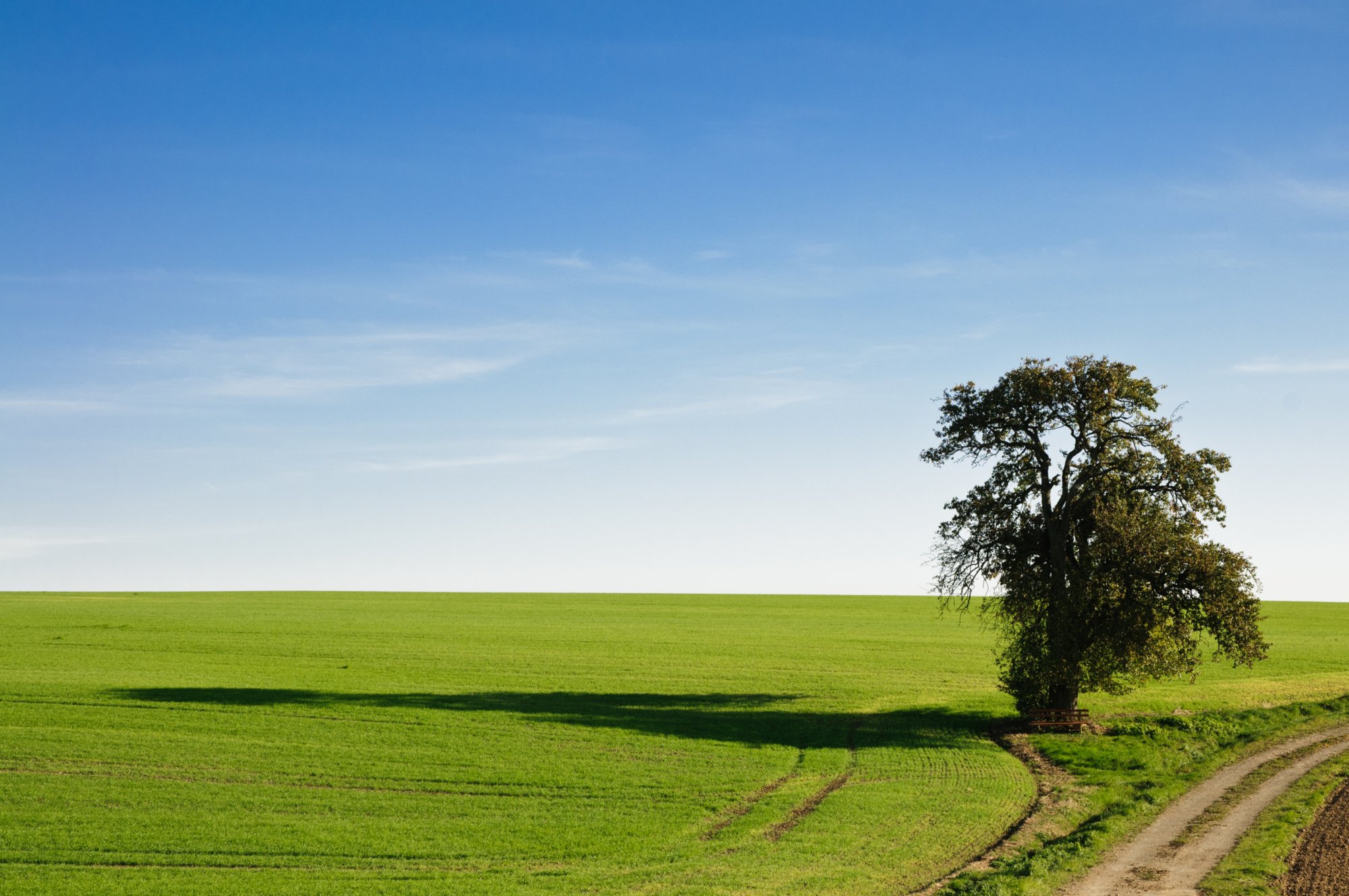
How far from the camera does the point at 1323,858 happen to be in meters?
24.5

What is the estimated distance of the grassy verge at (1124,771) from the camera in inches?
934

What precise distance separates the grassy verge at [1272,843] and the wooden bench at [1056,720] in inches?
377

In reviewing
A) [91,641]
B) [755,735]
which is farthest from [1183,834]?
[91,641]

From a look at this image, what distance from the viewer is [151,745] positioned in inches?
→ 1464

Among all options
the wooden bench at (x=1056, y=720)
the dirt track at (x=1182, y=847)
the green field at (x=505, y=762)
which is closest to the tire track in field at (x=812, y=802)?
the green field at (x=505, y=762)

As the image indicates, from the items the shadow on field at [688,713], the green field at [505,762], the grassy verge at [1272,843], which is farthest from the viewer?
the shadow on field at [688,713]

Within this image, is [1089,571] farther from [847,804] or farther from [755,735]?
[847,804]

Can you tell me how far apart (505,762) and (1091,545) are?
2518 centimetres

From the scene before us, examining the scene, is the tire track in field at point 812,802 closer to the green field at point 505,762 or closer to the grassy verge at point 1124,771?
the green field at point 505,762

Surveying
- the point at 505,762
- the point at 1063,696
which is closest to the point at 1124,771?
the point at 1063,696

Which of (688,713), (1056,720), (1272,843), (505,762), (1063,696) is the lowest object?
(505,762)

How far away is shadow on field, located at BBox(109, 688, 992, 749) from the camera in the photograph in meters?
40.8

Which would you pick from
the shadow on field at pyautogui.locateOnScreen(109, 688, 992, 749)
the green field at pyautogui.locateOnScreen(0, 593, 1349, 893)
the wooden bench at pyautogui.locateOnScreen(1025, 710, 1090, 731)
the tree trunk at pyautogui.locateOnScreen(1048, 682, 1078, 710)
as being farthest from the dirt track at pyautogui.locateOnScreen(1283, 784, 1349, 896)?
the tree trunk at pyautogui.locateOnScreen(1048, 682, 1078, 710)

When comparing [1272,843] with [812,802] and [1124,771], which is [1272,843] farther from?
[812,802]
